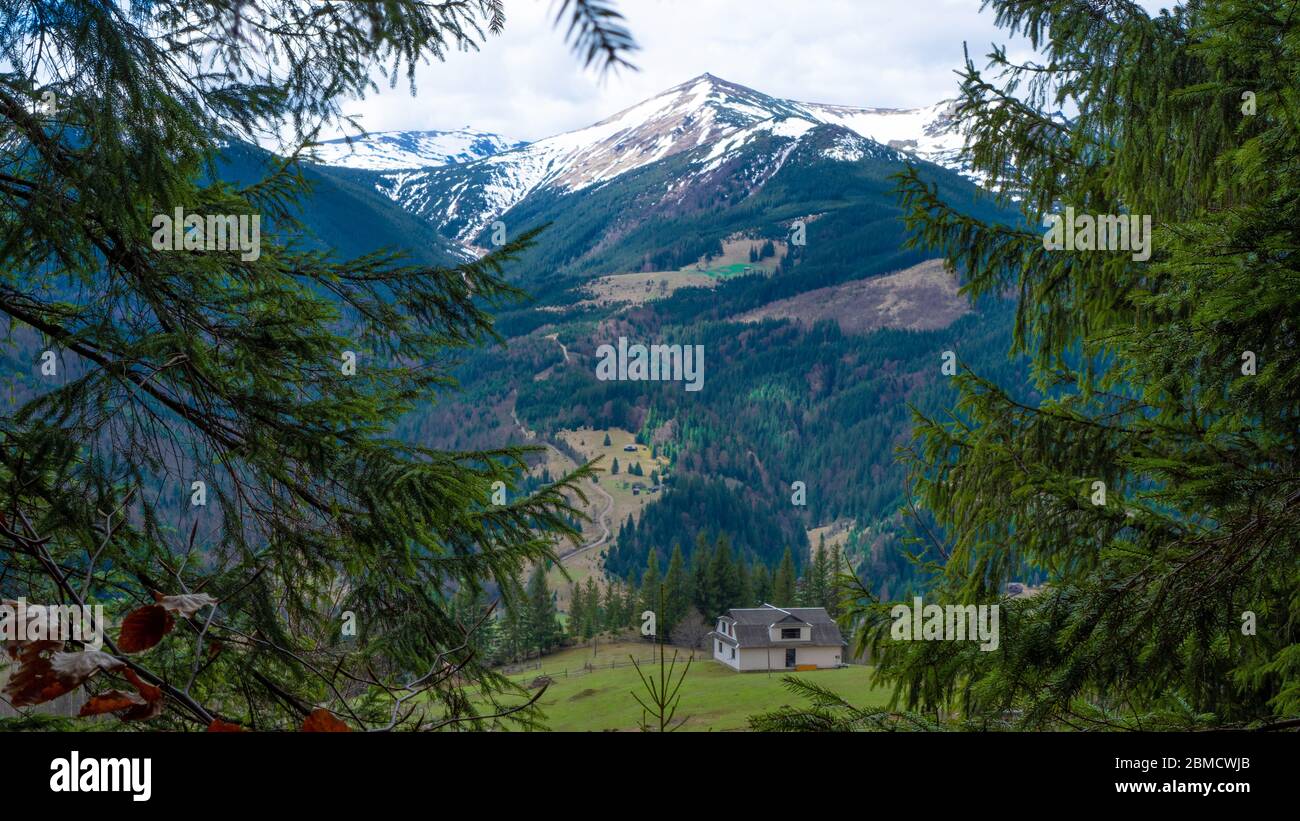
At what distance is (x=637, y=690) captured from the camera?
24938mm

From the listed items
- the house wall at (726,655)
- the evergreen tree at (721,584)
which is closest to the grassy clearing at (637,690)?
the house wall at (726,655)

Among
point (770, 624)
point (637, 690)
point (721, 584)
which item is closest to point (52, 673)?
point (637, 690)

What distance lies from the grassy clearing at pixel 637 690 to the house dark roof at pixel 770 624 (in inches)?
53.0

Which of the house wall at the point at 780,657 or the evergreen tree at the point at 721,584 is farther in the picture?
the evergreen tree at the point at 721,584

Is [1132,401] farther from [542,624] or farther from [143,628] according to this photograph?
[542,624]

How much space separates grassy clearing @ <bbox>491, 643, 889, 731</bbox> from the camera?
60.8 ft

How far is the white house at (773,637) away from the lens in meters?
27.4

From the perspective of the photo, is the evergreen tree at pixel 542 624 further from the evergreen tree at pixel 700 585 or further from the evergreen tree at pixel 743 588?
the evergreen tree at pixel 743 588

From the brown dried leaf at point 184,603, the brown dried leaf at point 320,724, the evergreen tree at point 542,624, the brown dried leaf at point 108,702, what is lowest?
the evergreen tree at point 542,624

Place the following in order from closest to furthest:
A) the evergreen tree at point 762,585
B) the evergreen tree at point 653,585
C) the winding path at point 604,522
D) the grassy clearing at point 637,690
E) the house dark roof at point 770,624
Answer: the evergreen tree at point 653,585 → the grassy clearing at point 637,690 → the house dark roof at point 770,624 → the evergreen tree at point 762,585 → the winding path at point 604,522

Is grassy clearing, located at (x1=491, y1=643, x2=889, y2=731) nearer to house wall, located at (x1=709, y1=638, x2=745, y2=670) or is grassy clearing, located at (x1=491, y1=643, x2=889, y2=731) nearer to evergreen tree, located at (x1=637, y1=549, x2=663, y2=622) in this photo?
house wall, located at (x1=709, y1=638, x2=745, y2=670)

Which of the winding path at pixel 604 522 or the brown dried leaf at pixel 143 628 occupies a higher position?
the brown dried leaf at pixel 143 628

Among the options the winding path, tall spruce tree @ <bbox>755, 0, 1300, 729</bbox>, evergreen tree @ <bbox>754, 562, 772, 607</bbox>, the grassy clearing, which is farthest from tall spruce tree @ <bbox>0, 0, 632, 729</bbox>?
the winding path
